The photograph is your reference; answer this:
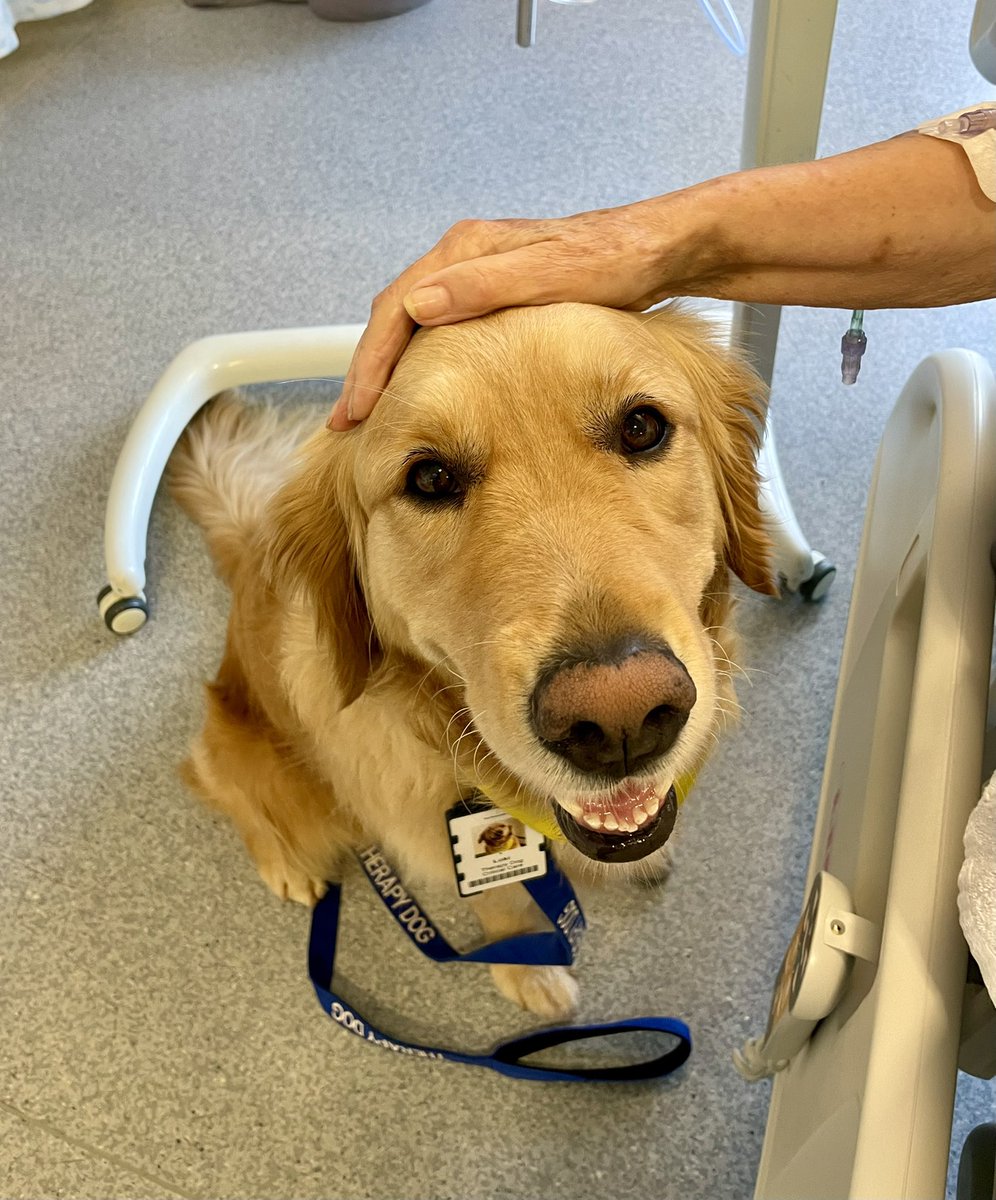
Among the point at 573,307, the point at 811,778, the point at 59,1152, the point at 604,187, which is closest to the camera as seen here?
the point at 573,307

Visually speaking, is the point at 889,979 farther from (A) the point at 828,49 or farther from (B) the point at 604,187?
(B) the point at 604,187

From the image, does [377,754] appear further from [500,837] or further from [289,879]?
[289,879]

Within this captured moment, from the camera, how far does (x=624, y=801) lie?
3.47 feet

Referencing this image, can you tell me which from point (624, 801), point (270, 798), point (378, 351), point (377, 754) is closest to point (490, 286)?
point (378, 351)

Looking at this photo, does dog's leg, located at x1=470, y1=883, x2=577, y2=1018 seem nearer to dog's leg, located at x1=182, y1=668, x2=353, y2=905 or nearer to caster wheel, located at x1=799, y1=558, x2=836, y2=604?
dog's leg, located at x1=182, y1=668, x2=353, y2=905

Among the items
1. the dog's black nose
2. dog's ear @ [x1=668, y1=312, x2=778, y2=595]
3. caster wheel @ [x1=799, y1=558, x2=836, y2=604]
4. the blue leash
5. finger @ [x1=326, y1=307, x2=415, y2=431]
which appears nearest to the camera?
the dog's black nose

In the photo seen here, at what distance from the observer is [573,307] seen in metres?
1.09

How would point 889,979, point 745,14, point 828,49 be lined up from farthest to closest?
point 745,14
point 828,49
point 889,979

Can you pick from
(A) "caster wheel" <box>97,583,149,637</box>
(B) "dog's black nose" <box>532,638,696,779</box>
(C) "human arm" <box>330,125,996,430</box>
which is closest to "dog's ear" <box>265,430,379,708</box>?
(C) "human arm" <box>330,125,996,430</box>

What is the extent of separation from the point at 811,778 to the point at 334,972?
937mm

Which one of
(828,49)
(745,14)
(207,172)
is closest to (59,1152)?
(828,49)

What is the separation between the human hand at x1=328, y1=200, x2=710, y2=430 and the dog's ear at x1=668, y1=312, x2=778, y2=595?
121 millimetres

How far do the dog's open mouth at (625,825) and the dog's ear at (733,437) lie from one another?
0.37 m

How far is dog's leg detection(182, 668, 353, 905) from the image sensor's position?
162 centimetres
